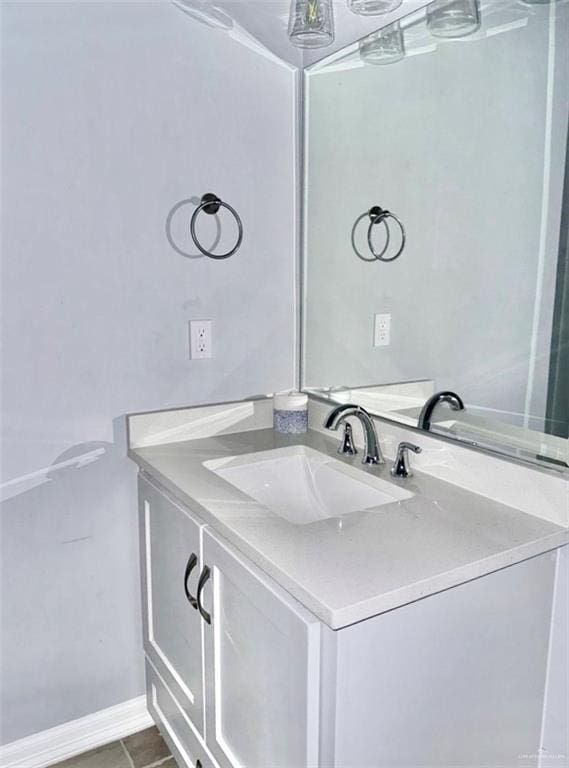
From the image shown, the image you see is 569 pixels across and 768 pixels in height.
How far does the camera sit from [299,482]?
1644 mm

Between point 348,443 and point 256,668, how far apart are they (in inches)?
25.5

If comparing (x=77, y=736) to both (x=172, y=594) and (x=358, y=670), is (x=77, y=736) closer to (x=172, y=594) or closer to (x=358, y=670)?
(x=172, y=594)

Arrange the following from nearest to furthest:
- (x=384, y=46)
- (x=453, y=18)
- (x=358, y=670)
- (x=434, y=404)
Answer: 1. (x=358, y=670)
2. (x=453, y=18)
3. (x=434, y=404)
4. (x=384, y=46)

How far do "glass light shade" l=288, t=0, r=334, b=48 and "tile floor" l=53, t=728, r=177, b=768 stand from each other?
6.35 ft

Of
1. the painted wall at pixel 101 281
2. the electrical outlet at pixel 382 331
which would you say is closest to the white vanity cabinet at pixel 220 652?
the painted wall at pixel 101 281

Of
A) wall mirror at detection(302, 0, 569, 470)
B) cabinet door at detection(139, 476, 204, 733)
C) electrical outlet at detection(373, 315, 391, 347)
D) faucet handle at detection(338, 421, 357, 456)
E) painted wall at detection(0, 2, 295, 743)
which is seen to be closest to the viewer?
wall mirror at detection(302, 0, 569, 470)

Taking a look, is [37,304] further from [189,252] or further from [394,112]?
[394,112]

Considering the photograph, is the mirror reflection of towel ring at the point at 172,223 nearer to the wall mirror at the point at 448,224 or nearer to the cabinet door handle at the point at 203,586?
the wall mirror at the point at 448,224

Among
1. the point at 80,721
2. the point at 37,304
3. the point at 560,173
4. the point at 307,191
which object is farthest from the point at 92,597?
the point at 560,173

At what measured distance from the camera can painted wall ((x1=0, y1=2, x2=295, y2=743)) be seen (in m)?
1.47

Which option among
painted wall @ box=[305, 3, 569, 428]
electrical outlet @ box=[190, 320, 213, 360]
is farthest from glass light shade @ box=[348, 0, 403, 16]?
electrical outlet @ box=[190, 320, 213, 360]

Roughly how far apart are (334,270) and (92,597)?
1135 millimetres

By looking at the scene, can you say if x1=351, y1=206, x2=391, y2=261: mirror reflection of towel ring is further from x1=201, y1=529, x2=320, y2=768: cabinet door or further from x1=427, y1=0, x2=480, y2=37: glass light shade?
x1=201, y1=529, x2=320, y2=768: cabinet door

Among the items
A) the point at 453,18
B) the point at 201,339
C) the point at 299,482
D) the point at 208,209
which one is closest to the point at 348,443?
the point at 299,482
